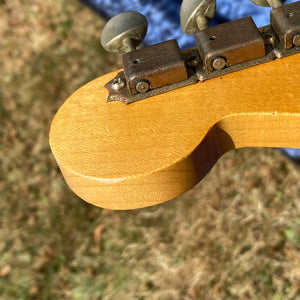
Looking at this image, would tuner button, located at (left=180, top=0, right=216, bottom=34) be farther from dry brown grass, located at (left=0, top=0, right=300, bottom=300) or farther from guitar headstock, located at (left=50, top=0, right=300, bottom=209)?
dry brown grass, located at (left=0, top=0, right=300, bottom=300)

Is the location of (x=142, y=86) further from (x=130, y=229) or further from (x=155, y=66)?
(x=130, y=229)

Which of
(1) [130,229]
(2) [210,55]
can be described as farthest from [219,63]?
(1) [130,229]

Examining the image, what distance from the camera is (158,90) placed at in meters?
1.10

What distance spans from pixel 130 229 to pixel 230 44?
1685 millimetres

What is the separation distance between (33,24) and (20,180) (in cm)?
127

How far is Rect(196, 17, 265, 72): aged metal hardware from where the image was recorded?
3.42 feet

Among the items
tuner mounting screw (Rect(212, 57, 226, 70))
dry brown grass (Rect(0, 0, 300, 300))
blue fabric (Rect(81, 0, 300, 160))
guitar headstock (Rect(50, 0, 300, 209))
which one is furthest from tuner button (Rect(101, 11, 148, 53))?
dry brown grass (Rect(0, 0, 300, 300))

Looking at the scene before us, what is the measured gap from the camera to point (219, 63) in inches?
42.4

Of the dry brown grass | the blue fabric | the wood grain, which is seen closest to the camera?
the wood grain

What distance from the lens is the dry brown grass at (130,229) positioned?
7.32 ft

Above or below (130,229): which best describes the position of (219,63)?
above

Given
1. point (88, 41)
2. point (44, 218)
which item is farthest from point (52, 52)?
point (44, 218)

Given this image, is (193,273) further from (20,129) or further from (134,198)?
(20,129)

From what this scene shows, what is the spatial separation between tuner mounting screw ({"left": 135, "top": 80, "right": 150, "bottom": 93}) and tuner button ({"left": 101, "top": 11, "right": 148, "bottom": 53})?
0.13m
